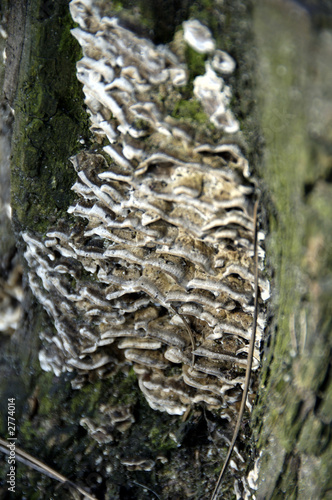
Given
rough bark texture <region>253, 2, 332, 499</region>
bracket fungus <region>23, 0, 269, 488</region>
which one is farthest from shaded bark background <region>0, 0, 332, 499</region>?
bracket fungus <region>23, 0, 269, 488</region>

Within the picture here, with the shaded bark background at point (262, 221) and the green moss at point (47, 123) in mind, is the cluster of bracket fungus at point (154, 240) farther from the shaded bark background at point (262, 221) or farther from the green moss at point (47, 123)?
the green moss at point (47, 123)

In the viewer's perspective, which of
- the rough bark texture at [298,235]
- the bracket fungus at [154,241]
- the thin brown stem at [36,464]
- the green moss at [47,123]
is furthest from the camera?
the thin brown stem at [36,464]

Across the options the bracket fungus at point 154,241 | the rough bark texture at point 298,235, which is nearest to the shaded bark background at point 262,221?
the rough bark texture at point 298,235

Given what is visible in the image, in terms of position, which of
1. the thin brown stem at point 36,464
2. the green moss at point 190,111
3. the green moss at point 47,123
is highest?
the green moss at point 190,111

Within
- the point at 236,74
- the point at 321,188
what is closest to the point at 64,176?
the point at 236,74

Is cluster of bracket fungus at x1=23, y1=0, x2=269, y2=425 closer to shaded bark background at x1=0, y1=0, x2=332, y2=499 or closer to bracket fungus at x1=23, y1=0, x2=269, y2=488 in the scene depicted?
bracket fungus at x1=23, y1=0, x2=269, y2=488

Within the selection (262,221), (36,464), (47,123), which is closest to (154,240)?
(262,221)

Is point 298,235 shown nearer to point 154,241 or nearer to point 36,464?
point 154,241
